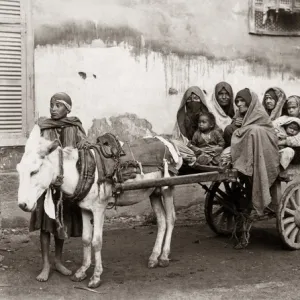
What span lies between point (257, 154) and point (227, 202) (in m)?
1.06

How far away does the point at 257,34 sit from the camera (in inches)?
319

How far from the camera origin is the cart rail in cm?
502

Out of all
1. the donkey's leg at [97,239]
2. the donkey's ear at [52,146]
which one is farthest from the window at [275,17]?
the donkey's ear at [52,146]

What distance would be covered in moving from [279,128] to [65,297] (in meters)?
2.83

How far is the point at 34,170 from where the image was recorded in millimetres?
4504

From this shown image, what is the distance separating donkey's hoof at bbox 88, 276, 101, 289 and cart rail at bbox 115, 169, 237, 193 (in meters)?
0.80

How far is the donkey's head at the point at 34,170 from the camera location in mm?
4453

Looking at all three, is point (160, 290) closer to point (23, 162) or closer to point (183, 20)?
point (23, 162)

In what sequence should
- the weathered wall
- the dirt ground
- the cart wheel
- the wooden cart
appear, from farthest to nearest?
the weathered wall
the cart wheel
the wooden cart
the dirt ground

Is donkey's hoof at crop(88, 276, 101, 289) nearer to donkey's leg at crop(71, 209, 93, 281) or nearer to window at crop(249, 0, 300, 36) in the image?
donkey's leg at crop(71, 209, 93, 281)

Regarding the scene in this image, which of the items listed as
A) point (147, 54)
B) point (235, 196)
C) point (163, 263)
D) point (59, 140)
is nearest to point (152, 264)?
point (163, 263)

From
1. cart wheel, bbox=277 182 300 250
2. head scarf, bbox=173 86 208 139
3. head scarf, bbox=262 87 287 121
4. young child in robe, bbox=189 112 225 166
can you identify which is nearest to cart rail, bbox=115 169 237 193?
young child in robe, bbox=189 112 225 166

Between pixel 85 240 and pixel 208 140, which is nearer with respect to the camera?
pixel 85 240

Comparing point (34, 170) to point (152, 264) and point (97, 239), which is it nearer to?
point (97, 239)
